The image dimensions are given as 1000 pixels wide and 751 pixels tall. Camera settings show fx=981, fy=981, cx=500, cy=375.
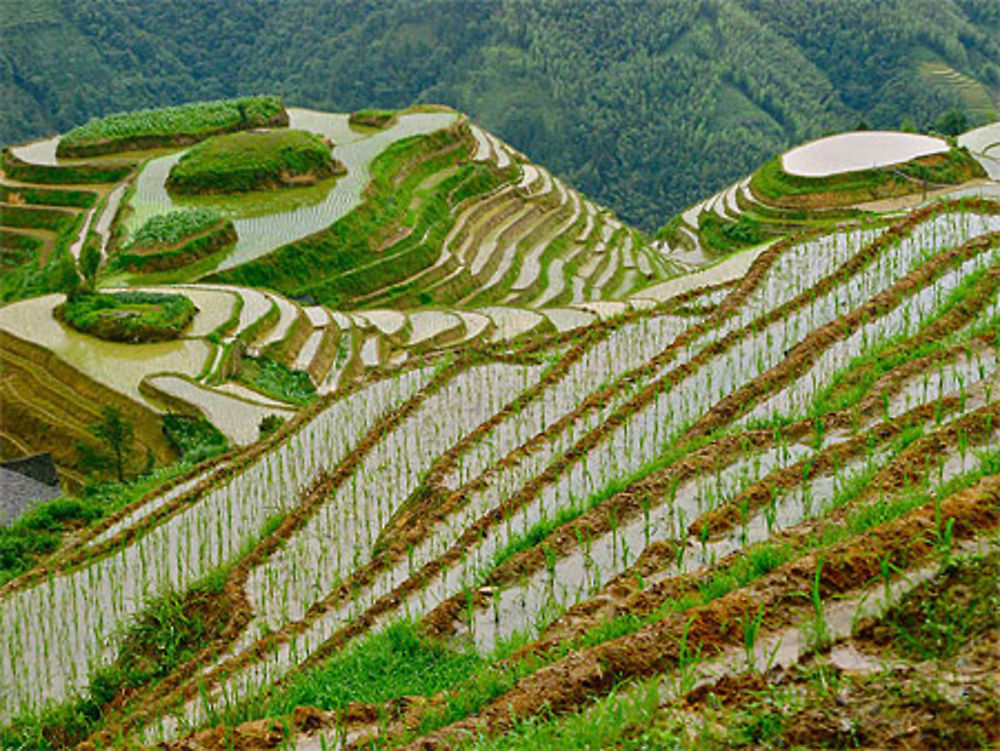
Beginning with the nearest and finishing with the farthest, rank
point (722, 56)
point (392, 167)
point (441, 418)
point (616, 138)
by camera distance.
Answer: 1. point (441, 418)
2. point (392, 167)
3. point (616, 138)
4. point (722, 56)

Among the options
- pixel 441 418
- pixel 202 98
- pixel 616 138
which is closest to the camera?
pixel 441 418

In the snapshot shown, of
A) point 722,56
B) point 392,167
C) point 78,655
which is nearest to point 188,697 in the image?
point 78,655

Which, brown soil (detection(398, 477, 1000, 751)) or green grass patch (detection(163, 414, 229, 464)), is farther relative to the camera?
green grass patch (detection(163, 414, 229, 464))

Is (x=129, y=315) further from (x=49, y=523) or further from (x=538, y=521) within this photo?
(x=538, y=521)

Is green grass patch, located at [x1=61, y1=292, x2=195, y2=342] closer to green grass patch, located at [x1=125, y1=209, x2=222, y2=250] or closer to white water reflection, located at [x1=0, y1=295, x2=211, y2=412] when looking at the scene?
white water reflection, located at [x1=0, y1=295, x2=211, y2=412]

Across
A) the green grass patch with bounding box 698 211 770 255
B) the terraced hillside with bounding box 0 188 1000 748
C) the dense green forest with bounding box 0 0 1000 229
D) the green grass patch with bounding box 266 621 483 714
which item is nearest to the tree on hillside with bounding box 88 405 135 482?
the terraced hillside with bounding box 0 188 1000 748

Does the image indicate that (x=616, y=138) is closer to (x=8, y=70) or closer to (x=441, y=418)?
(x=8, y=70)
